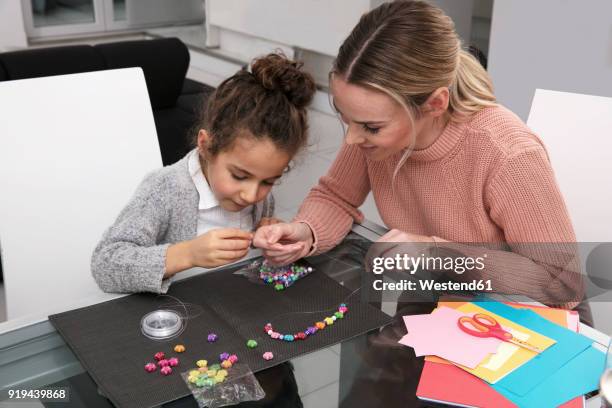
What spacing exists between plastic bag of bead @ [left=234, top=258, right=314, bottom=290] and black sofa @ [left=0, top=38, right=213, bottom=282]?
4.64ft

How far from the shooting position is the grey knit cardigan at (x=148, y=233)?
1.22 meters

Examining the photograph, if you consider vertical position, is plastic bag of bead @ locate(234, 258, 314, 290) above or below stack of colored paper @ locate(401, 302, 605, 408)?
below

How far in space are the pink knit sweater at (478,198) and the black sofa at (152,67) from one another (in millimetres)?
1235

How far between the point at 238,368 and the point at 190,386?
0.26ft

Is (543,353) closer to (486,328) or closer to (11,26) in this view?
(486,328)

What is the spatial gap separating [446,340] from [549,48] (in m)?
2.21

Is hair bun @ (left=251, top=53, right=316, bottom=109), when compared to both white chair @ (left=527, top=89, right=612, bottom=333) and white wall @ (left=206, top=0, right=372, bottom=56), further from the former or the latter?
white wall @ (left=206, top=0, right=372, bottom=56)

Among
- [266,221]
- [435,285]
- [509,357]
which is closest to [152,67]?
[266,221]

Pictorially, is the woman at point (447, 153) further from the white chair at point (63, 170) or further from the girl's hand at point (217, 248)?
the white chair at point (63, 170)

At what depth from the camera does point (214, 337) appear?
3.59 ft

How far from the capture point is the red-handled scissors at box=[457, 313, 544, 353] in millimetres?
1100

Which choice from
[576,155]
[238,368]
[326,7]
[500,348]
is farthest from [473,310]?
[326,7]

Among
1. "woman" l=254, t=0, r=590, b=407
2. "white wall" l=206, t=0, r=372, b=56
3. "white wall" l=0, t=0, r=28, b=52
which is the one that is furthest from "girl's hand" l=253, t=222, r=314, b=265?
"white wall" l=0, t=0, r=28, b=52

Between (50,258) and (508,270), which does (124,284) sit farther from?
(508,270)
